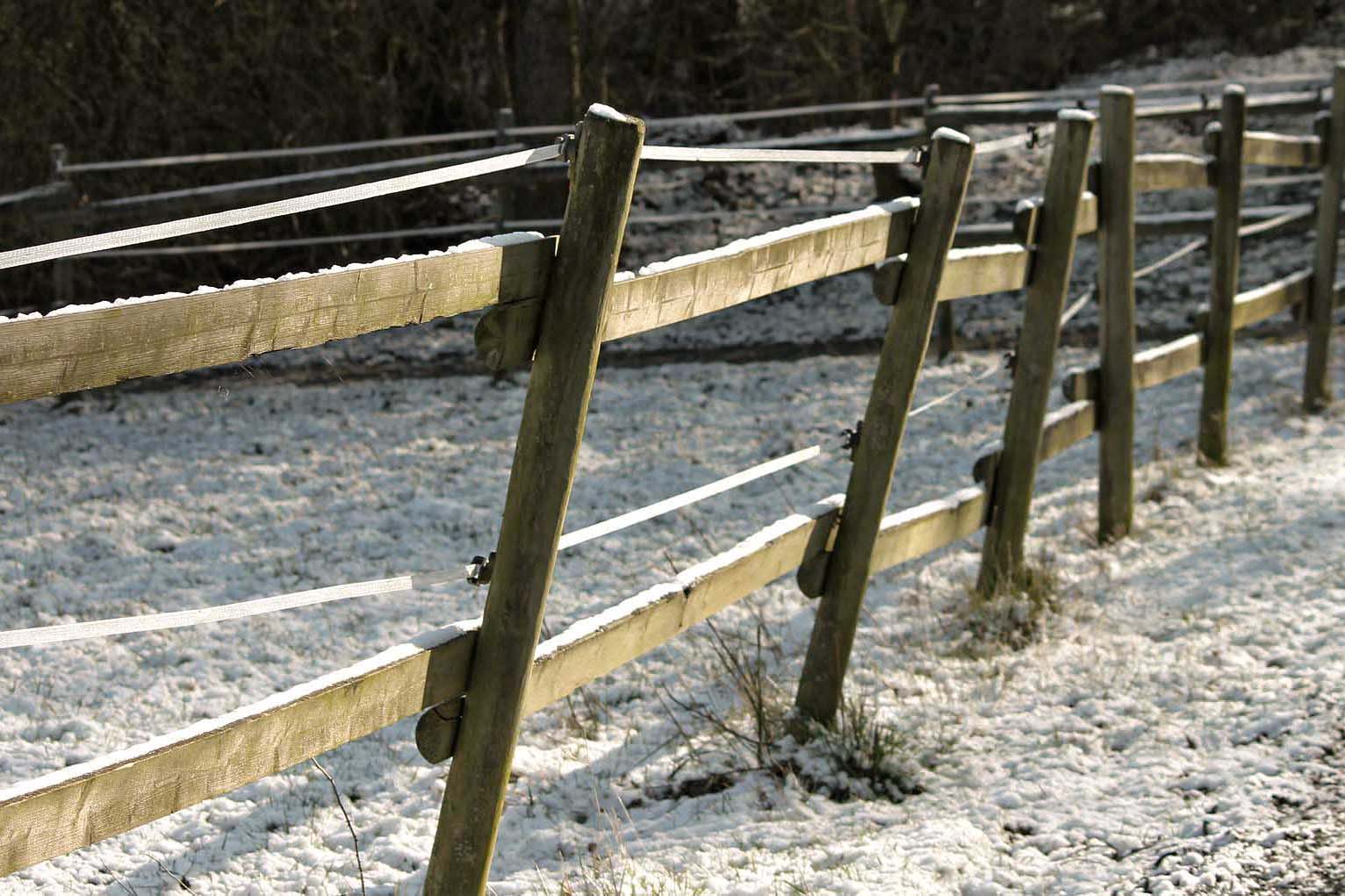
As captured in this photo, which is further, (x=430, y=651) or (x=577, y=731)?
(x=577, y=731)

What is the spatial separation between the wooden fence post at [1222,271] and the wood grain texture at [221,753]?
15.8 ft

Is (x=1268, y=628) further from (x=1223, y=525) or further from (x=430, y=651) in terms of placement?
(x=430, y=651)

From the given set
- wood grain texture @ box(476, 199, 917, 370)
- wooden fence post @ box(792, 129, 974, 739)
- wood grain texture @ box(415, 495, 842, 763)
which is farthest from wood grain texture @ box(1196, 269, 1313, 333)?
wood grain texture @ box(415, 495, 842, 763)

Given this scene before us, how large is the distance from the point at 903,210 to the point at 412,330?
25.3 feet

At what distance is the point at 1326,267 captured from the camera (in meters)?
7.36

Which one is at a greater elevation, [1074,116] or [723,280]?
[1074,116]

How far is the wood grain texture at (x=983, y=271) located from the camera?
4055 mm

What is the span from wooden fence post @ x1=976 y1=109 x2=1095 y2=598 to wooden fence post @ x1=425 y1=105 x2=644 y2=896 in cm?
263

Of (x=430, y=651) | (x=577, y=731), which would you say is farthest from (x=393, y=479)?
→ (x=430, y=651)

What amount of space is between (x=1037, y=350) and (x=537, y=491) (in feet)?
9.12

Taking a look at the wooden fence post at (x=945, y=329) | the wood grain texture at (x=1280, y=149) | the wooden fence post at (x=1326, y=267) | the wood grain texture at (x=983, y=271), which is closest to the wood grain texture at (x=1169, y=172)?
the wood grain texture at (x=1280, y=149)

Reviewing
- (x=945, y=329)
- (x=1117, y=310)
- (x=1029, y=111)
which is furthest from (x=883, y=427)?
(x=1029, y=111)

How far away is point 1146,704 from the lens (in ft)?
13.4

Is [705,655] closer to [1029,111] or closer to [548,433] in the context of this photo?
[548,433]
